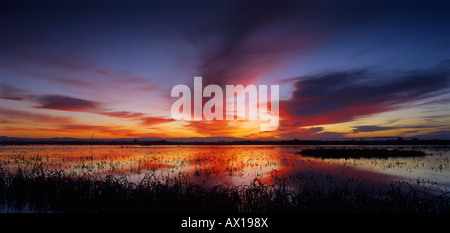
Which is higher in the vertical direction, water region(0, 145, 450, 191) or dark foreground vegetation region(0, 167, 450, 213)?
dark foreground vegetation region(0, 167, 450, 213)

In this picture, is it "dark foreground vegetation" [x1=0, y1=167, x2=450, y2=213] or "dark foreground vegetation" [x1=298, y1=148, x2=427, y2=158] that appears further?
"dark foreground vegetation" [x1=298, y1=148, x2=427, y2=158]

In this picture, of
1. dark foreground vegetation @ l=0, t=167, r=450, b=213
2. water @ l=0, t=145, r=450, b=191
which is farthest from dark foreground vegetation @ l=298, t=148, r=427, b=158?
dark foreground vegetation @ l=0, t=167, r=450, b=213

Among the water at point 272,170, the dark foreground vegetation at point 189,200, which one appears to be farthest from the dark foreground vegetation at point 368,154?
the dark foreground vegetation at point 189,200

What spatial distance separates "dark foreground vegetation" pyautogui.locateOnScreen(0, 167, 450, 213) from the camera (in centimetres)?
1012

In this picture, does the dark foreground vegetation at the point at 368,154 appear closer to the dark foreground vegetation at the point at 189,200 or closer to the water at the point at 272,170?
the water at the point at 272,170

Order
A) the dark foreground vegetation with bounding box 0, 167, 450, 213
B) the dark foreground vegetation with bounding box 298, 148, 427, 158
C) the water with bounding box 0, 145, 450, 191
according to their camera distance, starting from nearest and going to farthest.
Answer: the dark foreground vegetation with bounding box 0, 167, 450, 213 < the water with bounding box 0, 145, 450, 191 < the dark foreground vegetation with bounding box 298, 148, 427, 158

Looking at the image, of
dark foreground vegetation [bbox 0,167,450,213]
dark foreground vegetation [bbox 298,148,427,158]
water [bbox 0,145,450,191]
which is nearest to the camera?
dark foreground vegetation [bbox 0,167,450,213]

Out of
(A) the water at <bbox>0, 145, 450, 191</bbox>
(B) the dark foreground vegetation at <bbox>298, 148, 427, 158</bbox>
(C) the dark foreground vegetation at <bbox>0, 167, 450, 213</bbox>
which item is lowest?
(B) the dark foreground vegetation at <bbox>298, 148, 427, 158</bbox>

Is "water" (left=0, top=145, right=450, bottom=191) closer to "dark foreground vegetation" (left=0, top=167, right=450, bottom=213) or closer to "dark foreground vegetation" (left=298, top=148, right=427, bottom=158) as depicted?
"dark foreground vegetation" (left=0, top=167, right=450, bottom=213)

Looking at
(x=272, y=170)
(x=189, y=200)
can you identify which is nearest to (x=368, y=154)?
(x=272, y=170)

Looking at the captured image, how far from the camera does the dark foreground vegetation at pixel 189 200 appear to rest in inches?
399
